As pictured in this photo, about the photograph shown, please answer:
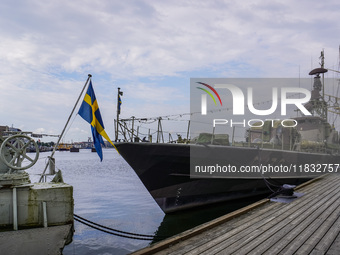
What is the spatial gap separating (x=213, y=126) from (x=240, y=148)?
1671mm

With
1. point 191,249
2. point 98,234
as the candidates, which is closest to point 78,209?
point 98,234

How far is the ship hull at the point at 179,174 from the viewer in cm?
1148

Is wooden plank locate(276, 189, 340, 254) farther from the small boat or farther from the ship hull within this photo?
the small boat

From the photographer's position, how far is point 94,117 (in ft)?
27.4

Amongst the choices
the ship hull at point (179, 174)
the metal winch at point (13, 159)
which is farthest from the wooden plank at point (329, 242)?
the ship hull at point (179, 174)

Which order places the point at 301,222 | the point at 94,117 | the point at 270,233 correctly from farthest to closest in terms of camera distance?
1. the point at 94,117
2. the point at 301,222
3. the point at 270,233

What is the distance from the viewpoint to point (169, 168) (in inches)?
458

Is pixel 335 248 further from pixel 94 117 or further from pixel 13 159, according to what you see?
pixel 94 117

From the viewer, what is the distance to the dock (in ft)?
16.3

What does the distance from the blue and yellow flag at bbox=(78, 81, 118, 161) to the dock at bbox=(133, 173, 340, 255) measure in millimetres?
3945

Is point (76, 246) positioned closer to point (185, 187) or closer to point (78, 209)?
point (185, 187)

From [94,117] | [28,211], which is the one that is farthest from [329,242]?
[94,117]

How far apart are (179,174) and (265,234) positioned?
Answer: 6.18m

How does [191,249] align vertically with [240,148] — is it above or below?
below
